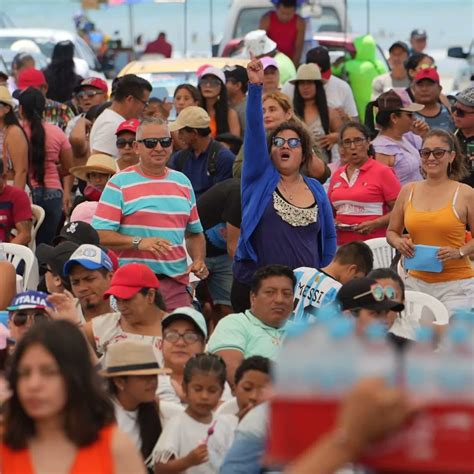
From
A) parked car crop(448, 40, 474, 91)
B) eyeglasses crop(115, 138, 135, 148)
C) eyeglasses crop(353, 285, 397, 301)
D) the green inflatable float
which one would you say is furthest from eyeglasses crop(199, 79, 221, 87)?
parked car crop(448, 40, 474, 91)

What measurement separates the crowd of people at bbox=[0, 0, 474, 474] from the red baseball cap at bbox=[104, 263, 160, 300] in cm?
1

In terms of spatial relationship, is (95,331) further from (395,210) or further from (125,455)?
(125,455)

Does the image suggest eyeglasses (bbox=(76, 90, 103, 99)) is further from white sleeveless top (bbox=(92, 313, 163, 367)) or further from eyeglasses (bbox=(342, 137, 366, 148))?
white sleeveless top (bbox=(92, 313, 163, 367))

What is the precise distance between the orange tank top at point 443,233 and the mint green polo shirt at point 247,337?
181 centimetres

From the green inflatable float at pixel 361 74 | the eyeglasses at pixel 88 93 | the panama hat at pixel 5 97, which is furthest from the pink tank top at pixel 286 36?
the panama hat at pixel 5 97

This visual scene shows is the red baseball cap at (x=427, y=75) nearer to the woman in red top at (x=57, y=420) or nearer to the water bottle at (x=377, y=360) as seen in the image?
the woman in red top at (x=57, y=420)

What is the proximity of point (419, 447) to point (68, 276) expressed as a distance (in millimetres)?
5355

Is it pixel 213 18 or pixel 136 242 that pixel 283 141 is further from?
pixel 213 18

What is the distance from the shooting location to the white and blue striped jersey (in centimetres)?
823

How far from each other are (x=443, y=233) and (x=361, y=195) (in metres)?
1.42

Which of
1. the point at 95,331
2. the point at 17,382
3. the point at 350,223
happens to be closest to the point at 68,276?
the point at 95,331

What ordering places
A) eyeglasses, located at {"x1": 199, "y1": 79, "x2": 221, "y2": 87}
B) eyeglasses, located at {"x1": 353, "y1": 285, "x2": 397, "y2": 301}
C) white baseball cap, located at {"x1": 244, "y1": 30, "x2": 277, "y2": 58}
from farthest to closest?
white baseball cap, located at {"x1": 244, "y1": 30, "x2": 277, "y2": 58} → eyeglasses, located at {"x1": 199, "y1": 79, "x2": 221, "y2": 87} → eyeglasses, located at {"x1": 353, "y1": 285, "x2": 397, "y2": 301}

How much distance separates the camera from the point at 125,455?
4227mm

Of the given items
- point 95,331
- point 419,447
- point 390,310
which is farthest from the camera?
point 95,331
